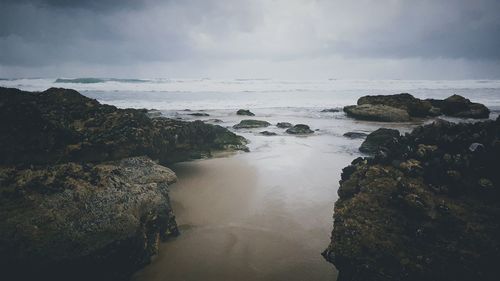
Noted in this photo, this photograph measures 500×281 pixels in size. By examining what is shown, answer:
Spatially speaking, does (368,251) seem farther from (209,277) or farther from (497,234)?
(209,277)

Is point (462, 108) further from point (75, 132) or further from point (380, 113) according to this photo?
point (75, 132)

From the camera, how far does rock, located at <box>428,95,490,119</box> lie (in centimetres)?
1727

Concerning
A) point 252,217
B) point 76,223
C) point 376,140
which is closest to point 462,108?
point 376,140

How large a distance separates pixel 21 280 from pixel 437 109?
21511 millimetres

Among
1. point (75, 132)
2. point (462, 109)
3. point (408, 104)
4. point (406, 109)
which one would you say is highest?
point (408, 104)

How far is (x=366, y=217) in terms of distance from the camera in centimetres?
313

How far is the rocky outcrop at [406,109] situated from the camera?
56.1 ft

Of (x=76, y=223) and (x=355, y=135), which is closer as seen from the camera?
(x=76, y=223)

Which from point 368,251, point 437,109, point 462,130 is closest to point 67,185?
point 368,251

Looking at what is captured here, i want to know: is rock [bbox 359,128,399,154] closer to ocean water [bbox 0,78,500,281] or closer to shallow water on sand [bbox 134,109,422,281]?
ocean water [bbox 0,78,500,281]

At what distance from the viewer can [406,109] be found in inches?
714

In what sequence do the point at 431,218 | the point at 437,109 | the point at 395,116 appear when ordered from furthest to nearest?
1. the point at 437,109
2. the point at 395,116
3. the point at 431,218

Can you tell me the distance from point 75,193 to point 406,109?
18303 mm

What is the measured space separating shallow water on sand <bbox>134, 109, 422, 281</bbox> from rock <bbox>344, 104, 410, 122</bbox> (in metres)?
9.16
